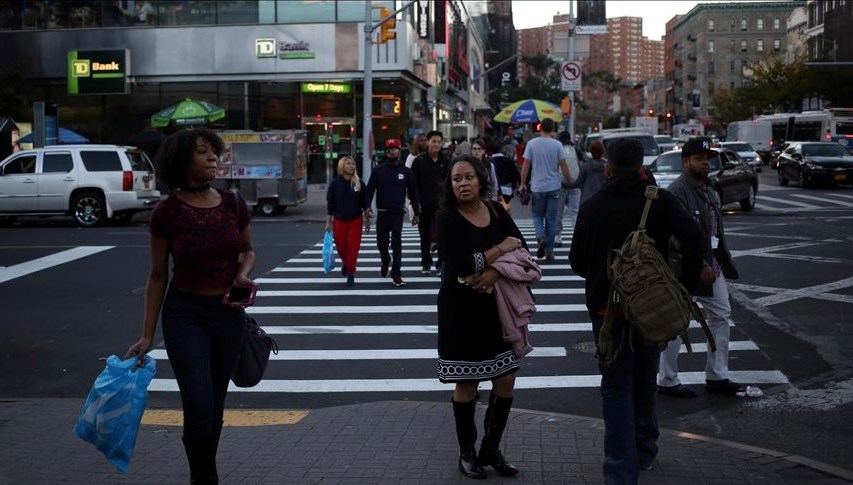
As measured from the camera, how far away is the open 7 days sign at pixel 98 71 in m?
37.3

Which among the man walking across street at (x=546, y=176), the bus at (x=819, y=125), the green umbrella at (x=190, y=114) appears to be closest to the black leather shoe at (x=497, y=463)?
the man walking across street at (x=546, y=176)

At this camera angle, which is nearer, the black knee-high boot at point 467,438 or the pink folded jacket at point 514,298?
the pink folded jacket at point 514,298

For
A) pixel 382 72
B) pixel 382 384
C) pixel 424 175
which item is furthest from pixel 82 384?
pixel 382 72

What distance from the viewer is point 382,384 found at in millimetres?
8594

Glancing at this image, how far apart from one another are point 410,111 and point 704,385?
33.7m

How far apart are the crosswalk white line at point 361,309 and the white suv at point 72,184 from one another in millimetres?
12731

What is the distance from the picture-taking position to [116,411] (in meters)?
4.83

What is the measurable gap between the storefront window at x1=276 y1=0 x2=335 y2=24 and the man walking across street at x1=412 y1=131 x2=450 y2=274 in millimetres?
23828

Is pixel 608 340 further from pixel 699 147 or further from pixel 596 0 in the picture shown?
pixel 596 0

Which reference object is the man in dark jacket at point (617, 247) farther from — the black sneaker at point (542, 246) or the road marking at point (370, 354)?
the black sneaker at point (542, 246)

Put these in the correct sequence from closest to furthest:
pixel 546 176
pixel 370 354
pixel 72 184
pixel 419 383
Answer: pixel 419 383 → pixel 370 354 → pixel 546 176 → pixel 72 184

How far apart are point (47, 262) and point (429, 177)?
23.5 ft

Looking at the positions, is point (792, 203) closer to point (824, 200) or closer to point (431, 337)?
point (824, 200)

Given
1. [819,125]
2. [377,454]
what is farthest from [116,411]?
[819,125]
